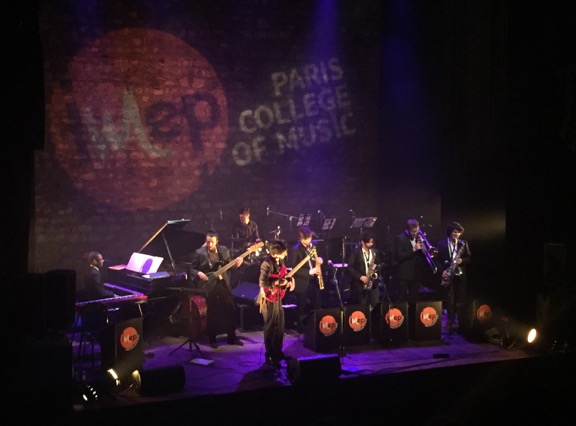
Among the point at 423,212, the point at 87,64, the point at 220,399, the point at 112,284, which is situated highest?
the point at 87,64

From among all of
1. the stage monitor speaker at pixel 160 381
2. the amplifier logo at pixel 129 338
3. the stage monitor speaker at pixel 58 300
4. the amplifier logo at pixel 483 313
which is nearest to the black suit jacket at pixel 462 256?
the amplifier logo at pixel 483 313

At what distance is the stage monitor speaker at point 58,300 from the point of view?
734 centimetres

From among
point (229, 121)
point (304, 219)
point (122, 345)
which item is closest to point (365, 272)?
point (304, 219)

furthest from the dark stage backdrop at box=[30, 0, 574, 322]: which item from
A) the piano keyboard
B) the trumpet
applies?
the piano keyboard

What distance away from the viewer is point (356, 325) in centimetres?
1032

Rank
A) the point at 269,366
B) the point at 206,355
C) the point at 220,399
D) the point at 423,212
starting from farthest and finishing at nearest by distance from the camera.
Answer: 1. the point at 423,212
2. the point at 206,355
3. the point at 269,366
4. the point at 220,399

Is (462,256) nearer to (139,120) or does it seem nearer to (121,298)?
(121,298)

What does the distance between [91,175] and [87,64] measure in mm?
2177

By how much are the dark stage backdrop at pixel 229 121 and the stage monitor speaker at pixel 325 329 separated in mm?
2965

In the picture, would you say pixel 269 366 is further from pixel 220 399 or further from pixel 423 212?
pixel 423 212

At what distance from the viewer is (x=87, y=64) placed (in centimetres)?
1320

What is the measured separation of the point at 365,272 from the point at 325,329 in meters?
1.55

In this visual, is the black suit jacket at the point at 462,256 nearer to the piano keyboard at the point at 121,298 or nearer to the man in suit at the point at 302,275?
the man in suit at the point at 302,275

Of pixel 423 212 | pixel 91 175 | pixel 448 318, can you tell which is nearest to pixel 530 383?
pixel 448 318
